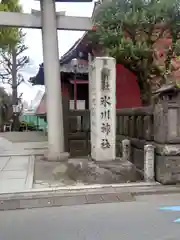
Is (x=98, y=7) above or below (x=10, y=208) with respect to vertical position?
above

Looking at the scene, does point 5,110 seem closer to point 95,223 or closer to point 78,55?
point 78,55

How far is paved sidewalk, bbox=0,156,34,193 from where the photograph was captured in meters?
7.25

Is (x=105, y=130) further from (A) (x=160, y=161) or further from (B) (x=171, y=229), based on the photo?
(B) (x=171, y=229)

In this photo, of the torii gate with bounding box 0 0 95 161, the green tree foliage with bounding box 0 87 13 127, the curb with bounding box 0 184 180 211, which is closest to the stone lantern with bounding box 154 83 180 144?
the curb with bounding box 0 184 180 211

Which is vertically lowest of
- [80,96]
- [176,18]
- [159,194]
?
[159,194]

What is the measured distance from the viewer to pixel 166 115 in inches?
303

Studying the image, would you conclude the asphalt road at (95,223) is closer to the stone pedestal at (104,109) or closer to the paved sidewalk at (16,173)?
the paved sidewalk at (16,173)

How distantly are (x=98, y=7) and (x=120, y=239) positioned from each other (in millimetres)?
9342

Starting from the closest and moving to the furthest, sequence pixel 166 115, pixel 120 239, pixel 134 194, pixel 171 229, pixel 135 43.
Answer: pixel 120 239 → pixel 171 229 → pixel 134 194 → pixel 166 115 → pixel 135 43

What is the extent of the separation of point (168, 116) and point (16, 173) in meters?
4.49

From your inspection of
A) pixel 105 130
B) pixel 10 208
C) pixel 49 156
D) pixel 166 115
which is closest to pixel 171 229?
pixel 10 208

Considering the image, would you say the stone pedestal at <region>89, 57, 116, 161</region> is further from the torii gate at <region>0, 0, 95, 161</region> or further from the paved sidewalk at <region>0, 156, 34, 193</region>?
the paved sidewalk at <region>0, 156, 34, 193</region>

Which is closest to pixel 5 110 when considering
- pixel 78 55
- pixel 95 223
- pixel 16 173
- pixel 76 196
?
pixel 78 55

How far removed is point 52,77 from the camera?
11086mm
